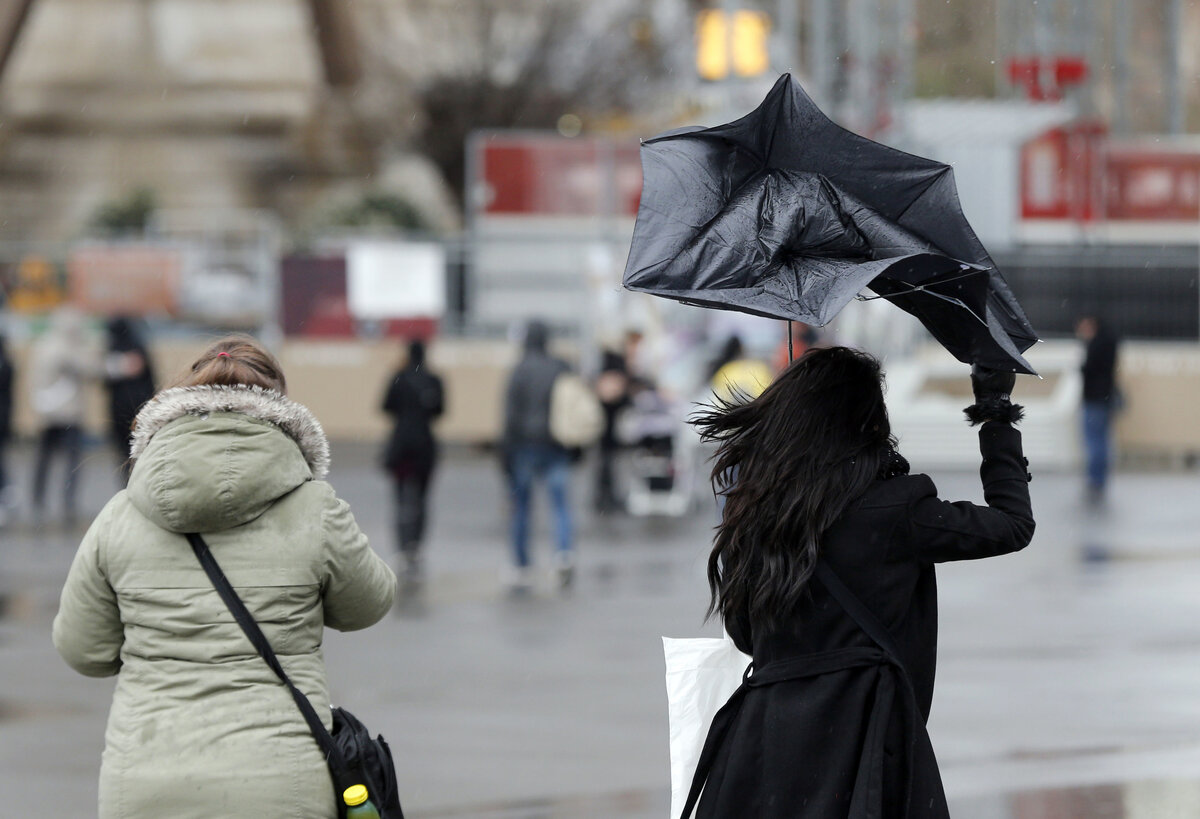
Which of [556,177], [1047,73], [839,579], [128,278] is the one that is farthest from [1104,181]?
[839,579]

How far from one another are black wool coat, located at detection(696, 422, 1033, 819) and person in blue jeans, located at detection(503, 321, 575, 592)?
772cm

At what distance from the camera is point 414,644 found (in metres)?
9.05

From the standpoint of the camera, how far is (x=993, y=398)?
3.30m

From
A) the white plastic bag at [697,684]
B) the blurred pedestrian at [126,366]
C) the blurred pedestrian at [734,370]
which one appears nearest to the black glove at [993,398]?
the white plastic bag at [697,684]

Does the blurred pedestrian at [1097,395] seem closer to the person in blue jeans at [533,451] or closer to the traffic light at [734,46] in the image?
the traffic light at [734,46]

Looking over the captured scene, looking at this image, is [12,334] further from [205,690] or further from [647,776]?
[205,690]

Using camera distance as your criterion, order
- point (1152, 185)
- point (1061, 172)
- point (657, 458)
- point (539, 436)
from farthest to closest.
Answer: point (1061, 172) < point (1152, 185) < point (657, 458) < point (539, 436)

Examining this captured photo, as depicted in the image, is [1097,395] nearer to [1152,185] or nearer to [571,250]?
[571,250]

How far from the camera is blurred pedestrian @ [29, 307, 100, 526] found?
14.4m

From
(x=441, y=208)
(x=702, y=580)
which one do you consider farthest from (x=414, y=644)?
(x=441, y=208)

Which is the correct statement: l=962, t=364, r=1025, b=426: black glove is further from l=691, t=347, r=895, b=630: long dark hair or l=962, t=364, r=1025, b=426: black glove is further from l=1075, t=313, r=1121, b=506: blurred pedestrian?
l=1075, t=313, r=1121, b=506: blurred pedestrian

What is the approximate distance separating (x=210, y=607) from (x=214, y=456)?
11.9 inches

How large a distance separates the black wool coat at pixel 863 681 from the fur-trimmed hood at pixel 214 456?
105 centimetres

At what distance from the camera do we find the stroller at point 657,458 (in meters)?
14.8
